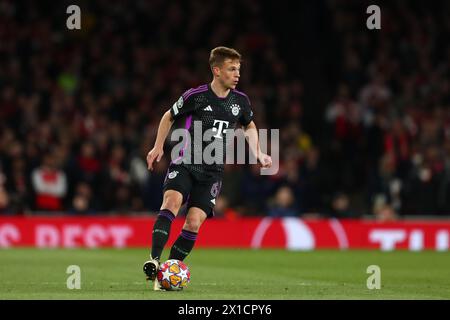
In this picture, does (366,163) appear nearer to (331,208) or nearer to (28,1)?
(331,208)

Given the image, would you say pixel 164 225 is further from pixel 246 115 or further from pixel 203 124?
pixel 246 115

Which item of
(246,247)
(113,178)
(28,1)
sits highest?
(28,1)

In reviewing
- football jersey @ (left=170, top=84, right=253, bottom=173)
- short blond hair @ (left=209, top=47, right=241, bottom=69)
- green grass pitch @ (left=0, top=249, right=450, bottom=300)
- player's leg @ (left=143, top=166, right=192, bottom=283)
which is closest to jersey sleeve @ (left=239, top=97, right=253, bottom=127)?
football jersey @ (left=170, top=84, right=253, bottom=173)

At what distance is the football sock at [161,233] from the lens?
1012cm

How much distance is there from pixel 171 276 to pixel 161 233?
17.7 inches

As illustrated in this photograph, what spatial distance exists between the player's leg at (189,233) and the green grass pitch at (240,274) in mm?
397

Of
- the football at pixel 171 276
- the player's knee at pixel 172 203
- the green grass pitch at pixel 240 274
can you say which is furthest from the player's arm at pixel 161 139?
the green grass pitch at pixel 240 274

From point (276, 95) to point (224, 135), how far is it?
45.2 feet

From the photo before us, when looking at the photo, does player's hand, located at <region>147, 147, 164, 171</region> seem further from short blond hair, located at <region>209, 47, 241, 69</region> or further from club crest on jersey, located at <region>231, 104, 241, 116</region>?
short blond hair, located at <region>209, 47, 241, 69</region>

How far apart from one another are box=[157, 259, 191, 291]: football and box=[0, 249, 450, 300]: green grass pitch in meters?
0.13

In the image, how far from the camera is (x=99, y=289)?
407 inches

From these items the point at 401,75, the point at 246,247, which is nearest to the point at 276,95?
the point at 401,75

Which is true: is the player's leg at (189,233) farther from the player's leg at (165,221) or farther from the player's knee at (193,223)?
the player's leg at (165,221)

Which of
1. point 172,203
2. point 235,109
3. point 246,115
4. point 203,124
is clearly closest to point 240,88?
point 246,115
